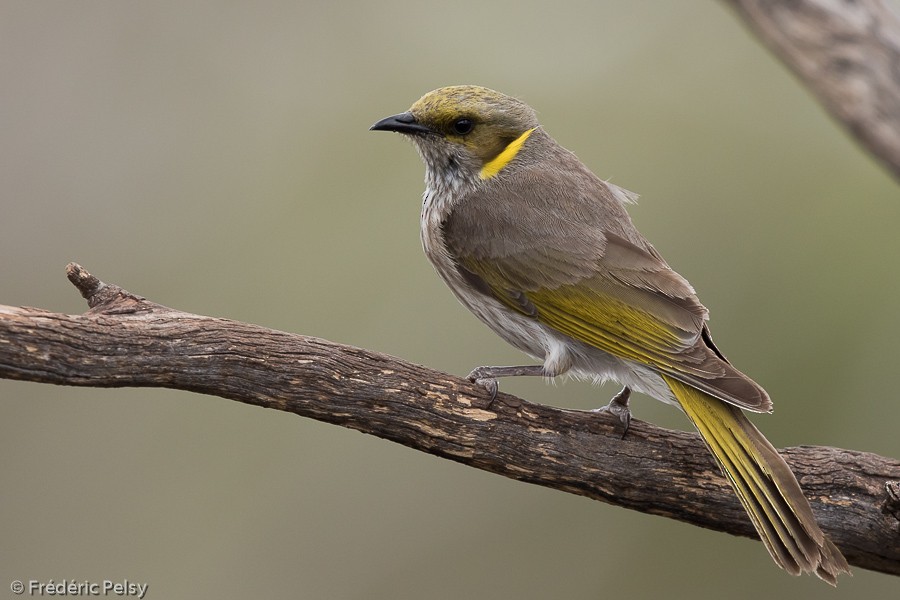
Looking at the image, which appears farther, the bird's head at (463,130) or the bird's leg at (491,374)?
the bird's head at (463,130)

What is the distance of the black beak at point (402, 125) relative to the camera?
174 inches

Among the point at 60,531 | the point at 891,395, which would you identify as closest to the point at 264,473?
→ the point at 60,531

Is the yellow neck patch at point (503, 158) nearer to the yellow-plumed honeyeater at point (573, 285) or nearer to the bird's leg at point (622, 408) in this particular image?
the yellow-plumed honeyeater at point (573, 285)

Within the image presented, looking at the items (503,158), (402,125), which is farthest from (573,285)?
(402,125)

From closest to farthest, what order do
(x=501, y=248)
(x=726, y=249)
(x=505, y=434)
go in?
(x=505, y=434) → (x=501, y=248) → (x=726, y=249)

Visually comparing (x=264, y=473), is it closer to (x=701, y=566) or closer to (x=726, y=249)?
(x=701, y=566)

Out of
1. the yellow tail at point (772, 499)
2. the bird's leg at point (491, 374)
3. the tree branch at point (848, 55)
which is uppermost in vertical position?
the tree branch at point (848, 55)

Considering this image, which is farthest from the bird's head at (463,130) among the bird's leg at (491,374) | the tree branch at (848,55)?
the tree branch at (848,55)

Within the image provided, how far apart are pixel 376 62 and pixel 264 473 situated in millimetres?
3005

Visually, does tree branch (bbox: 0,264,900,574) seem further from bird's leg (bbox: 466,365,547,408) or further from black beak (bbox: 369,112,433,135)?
black beak (bbox: 369,112,433,135)

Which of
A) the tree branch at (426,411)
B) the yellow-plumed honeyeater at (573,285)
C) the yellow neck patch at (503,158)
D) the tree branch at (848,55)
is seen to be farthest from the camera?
the tree branch at (848,55)

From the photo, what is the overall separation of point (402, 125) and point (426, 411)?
1.46m

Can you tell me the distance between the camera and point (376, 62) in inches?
279

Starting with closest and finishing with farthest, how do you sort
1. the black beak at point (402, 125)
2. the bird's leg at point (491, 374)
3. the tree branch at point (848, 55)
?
the bird's leg at point (491, 374) → the black beak at point (402, 125) → the tree branch at point (848, 55)
